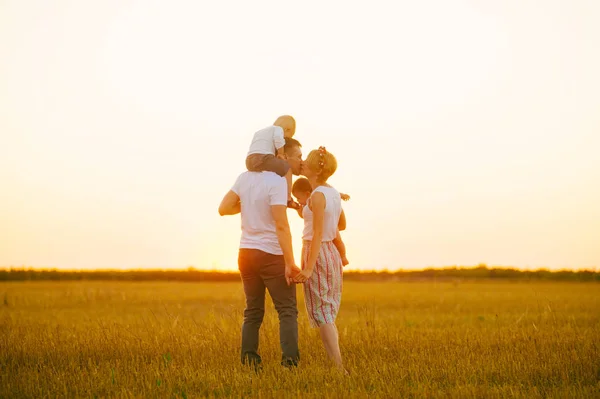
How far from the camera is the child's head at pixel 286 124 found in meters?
7.20

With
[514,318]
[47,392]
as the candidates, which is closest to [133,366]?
[47,392]

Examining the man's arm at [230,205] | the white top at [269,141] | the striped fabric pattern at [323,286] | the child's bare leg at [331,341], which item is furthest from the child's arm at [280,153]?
the child's bare leg at [331,341]

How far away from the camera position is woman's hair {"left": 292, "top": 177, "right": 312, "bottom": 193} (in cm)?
741

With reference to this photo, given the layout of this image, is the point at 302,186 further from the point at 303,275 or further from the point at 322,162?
the point at 303,275

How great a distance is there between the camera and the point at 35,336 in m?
10.0

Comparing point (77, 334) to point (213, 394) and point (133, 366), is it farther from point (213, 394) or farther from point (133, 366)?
point (213, 394)

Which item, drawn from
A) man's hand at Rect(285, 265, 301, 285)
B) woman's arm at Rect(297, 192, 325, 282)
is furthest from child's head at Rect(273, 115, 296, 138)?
man's hand at Rect(285, 265, 301, 285)

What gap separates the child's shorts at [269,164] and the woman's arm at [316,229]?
0.41 m

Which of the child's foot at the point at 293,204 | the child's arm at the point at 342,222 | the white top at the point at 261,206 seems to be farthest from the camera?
the child's arm at the point at 342,222

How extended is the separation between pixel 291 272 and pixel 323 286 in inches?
19.7

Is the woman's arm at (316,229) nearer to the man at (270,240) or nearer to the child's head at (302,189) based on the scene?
the man at (270,240)

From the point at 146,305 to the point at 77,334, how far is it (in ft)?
32.4

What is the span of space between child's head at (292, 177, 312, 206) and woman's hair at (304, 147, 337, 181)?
1.46 feet

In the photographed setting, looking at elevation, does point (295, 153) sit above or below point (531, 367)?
above
